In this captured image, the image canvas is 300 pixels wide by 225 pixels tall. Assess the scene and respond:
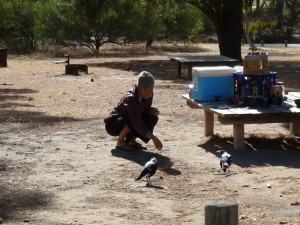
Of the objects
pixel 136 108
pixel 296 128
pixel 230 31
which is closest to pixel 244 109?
pixel 136 108

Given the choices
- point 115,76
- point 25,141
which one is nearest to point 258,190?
point 25,141

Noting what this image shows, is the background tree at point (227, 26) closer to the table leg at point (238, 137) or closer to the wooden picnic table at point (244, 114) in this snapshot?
the wooden picnic table at point (244, 114)

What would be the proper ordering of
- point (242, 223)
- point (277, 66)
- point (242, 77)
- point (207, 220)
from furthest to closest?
point (277, 66), point (242, 77), point (242, 223), point (207, 220)

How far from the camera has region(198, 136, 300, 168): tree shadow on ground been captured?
909cm

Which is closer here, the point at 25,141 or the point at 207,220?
the point at 207,220

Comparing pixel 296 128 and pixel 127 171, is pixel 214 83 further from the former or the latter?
pixel 127 171

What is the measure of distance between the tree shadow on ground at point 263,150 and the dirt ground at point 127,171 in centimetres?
1

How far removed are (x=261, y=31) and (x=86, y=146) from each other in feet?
146

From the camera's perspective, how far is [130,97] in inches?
370

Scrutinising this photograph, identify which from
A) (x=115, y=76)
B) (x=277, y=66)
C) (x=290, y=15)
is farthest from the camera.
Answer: (x=290, y=15)

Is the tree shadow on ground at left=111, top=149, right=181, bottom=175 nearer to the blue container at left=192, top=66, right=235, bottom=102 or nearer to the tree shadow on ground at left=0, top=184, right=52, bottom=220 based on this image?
the blue container at left=192, top=66, right=235, bottom=102

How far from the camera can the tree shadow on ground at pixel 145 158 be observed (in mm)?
8711

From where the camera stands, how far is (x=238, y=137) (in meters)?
9.68

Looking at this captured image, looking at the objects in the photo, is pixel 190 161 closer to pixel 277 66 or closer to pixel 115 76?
pixel 115 76
